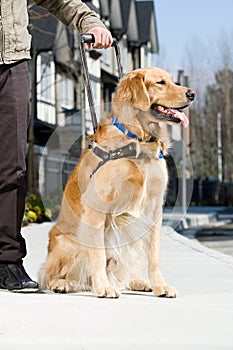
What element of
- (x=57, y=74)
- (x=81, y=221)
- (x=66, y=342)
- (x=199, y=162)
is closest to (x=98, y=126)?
(x=81, y=221)

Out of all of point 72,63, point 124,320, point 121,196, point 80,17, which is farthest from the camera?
point 72,63

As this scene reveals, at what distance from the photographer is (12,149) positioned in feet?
15.6

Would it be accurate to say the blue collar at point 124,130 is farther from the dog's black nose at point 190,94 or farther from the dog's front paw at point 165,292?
the dog's front paw at point 165,292

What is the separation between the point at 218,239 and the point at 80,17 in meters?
9.28

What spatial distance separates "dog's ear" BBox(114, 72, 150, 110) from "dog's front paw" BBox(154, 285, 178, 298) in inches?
43.0

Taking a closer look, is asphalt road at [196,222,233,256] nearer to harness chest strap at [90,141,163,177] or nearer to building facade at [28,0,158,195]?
building facade at [28,0,158,195]

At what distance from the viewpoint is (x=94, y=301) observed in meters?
4.39

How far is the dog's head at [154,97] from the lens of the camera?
182 inches

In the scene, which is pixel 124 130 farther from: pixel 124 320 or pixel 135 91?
pixel 124 320

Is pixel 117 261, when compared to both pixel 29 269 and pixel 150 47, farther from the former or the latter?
pixel 150 47

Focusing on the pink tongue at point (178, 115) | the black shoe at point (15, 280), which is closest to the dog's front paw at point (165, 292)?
the black shoe at point (15, 280)

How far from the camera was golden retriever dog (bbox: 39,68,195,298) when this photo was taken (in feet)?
14.9

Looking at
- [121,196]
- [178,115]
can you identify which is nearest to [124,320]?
[121,196]

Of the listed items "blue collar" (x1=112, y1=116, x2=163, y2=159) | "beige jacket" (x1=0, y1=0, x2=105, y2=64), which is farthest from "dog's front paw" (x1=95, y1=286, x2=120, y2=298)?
"beige jacket" (x1=0, y1=0, x2=105, y2=64)
